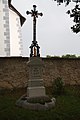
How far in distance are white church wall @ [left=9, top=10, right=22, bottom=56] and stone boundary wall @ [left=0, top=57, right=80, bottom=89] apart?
12.3 ft

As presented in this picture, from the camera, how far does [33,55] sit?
36.7 ft

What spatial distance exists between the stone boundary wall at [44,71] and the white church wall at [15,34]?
374 centimetres

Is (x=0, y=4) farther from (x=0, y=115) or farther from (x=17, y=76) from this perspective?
(x=0, y=115)

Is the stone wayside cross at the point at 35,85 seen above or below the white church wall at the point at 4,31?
below

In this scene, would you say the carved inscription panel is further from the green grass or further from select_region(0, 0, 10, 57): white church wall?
select_region(0, 0, 10, 57): white church wall

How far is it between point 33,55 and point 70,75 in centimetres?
530

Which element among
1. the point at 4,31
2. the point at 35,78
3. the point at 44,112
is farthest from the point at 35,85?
the point at 4,31

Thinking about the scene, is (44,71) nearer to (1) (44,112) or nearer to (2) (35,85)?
(2) (35,85)

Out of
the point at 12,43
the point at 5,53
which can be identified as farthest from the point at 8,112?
the point at 12,43

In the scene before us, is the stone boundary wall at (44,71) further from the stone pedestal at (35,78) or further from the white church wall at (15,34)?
the stone pedestal at (35,78)

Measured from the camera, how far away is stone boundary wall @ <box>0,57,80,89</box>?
14633 millimetres

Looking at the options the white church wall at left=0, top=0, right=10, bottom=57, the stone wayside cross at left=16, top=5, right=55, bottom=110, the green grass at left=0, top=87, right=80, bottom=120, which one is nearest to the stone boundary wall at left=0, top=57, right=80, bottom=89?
the white church wall at left=0, top=0, right=10, bottom=57

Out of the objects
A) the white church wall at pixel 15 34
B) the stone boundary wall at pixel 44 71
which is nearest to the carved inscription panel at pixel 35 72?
the stone boundary wall at pixel 44 71

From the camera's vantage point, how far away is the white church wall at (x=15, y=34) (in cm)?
1880
